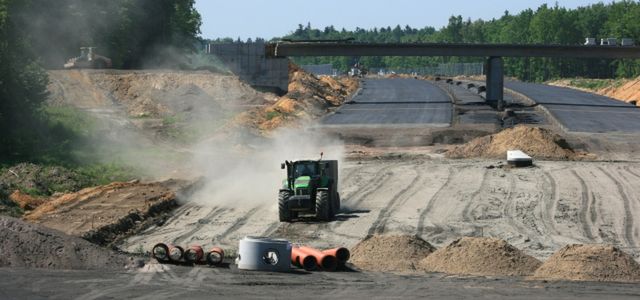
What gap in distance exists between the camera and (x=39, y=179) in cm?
4844

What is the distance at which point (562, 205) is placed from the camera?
4253 cm

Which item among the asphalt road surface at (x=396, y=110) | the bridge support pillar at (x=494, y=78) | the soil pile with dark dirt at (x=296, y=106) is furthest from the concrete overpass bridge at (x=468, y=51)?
the asphalt road surface at (x=396, y=110)

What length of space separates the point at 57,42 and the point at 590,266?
83114mm

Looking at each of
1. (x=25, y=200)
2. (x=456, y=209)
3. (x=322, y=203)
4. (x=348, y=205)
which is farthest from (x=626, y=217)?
(x=25, y=200)

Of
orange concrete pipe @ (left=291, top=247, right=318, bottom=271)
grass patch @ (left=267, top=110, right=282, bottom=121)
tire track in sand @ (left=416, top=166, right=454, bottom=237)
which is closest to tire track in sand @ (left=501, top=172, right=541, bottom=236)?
tire track in sand @ (left=416, top=166, right=454, bottom=237)

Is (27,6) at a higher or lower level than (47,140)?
higher

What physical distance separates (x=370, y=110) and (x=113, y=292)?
223 feet

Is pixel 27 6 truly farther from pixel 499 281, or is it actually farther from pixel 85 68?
pixel 499 281

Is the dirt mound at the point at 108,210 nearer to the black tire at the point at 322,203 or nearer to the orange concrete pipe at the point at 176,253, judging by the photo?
the orange concrete pipe at the point at 176,253

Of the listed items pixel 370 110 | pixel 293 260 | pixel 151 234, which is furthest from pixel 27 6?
pixel 293 260

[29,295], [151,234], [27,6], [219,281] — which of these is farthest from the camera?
[27,6]

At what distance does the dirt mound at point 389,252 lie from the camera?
29.7 m

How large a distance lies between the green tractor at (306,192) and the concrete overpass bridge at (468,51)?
187 ft

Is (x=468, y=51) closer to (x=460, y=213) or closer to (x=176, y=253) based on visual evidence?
(x=460, y=213)
